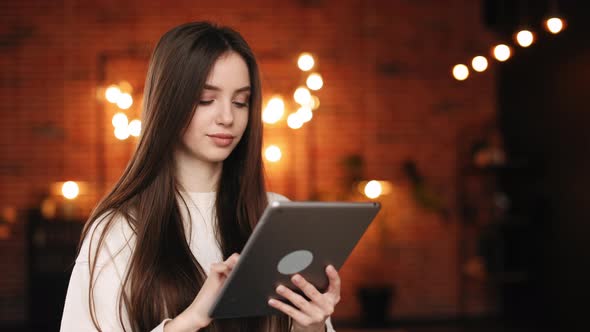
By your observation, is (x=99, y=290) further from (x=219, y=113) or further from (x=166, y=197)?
(x=219, y=113)

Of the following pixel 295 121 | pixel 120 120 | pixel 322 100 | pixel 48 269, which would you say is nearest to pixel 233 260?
pixel 295 121

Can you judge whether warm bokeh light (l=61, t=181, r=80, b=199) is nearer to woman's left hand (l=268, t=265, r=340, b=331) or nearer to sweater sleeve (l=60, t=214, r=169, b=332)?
sweater sleeve (l=60, t=214, r=169, b=332)

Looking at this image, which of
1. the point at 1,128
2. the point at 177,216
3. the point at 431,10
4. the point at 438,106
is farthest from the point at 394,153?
the point at 177,216

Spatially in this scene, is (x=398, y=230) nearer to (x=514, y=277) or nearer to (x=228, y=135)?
(x=514, y=277)

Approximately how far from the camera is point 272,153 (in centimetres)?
533

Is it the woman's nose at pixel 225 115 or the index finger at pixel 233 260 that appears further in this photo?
the woman's nose at pixel 225 115

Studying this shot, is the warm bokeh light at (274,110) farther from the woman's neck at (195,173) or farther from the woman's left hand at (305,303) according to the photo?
the woman's left hand at (305,303)

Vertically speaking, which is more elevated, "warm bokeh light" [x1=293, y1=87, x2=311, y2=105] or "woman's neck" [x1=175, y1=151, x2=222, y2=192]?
"warm bokeh light" [x1=293, y1=87, x2=311, y2=105]

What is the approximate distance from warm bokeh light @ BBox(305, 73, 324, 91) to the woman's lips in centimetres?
364

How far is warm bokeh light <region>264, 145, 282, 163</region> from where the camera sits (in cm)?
532

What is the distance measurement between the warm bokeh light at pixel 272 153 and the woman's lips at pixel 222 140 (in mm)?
3767

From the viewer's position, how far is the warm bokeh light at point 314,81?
5.12 meters

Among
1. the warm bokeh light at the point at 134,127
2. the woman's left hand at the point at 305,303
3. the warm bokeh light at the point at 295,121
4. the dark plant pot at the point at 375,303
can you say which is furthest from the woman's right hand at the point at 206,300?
the dark plant pot at the point at 375,303

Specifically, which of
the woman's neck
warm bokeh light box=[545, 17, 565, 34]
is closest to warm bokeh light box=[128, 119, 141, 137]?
warm bokeh light box=[545, 17, 565, 34]
